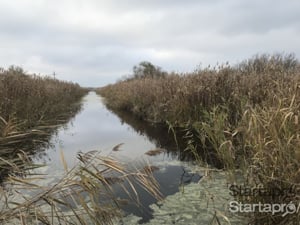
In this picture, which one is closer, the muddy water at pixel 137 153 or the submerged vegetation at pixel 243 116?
the submerged vegetation at pixel 243 116

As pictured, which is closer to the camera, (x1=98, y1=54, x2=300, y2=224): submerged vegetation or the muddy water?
(x1=98, y1=54, x2=300, y2=224): submerged vegetation

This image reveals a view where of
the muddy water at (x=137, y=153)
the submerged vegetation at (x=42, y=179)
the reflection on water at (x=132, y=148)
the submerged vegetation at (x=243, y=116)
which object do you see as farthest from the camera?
the reflection on water at (x=132, y=148)

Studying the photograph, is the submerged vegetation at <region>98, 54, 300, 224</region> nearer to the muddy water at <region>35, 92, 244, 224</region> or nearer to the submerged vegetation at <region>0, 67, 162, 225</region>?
the muddy water at <region>35, 92, 244, 224</region>

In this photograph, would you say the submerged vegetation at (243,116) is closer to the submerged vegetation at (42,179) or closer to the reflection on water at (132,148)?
the reflection on water at (132,148)

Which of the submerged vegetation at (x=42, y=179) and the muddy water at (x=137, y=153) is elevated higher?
the submerged vegetation at (x=42, y=179)

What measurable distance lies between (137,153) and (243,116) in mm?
2485

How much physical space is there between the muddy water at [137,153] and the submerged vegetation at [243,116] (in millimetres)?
311

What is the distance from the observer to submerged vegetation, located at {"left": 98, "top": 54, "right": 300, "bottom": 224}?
1.97m

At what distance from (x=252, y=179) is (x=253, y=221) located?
0.29 meters

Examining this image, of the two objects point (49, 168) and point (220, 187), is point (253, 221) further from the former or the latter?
point (49, 168)

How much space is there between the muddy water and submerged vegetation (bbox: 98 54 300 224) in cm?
31

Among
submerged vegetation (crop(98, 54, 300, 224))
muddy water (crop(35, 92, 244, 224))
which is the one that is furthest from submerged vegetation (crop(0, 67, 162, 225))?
submerged vegetation (crop(98, 54, 300, 224))

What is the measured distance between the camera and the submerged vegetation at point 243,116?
1.97 meters

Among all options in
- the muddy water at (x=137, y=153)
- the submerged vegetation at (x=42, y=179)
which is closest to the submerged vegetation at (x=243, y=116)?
the muddy water at (x=137, y=153)
